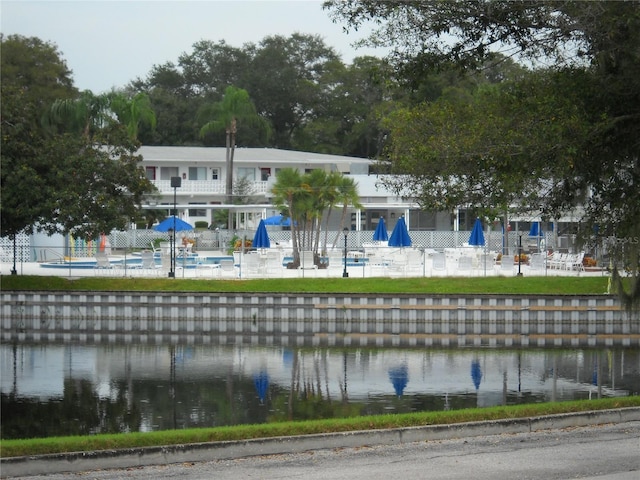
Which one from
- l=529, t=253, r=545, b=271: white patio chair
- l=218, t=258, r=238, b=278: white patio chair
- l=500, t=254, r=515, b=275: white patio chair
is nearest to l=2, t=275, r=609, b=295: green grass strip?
l=218, t=258, r=238, b=278: white patio chair

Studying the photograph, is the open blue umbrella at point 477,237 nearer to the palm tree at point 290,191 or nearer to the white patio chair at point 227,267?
the palm tree at point 290,191

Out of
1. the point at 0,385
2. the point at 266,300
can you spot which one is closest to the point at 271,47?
the point at 266,300

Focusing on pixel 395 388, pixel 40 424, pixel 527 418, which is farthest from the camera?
pixel 395 388

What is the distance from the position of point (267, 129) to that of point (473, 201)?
50302 mm

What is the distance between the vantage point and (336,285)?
34.8m

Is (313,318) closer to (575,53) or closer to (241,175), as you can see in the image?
(575,53)

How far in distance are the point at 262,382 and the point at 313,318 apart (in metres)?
8.69

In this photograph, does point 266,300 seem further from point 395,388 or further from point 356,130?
point 356,130

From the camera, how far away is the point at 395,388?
23484 mm

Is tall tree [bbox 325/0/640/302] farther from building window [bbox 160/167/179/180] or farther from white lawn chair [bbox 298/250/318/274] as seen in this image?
building window [bbox 160/167/179/180]

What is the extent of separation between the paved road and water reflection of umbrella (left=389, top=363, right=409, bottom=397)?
8.66 metres

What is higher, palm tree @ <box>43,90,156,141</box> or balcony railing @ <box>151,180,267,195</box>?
palm tree @ <box>43,90,156,141</box>

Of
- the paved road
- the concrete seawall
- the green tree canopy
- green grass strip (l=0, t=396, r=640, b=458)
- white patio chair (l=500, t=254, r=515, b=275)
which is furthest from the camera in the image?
white patio chair (l=500, t=254, r=515, b=275)

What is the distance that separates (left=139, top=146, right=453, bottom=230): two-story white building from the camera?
5997cm
